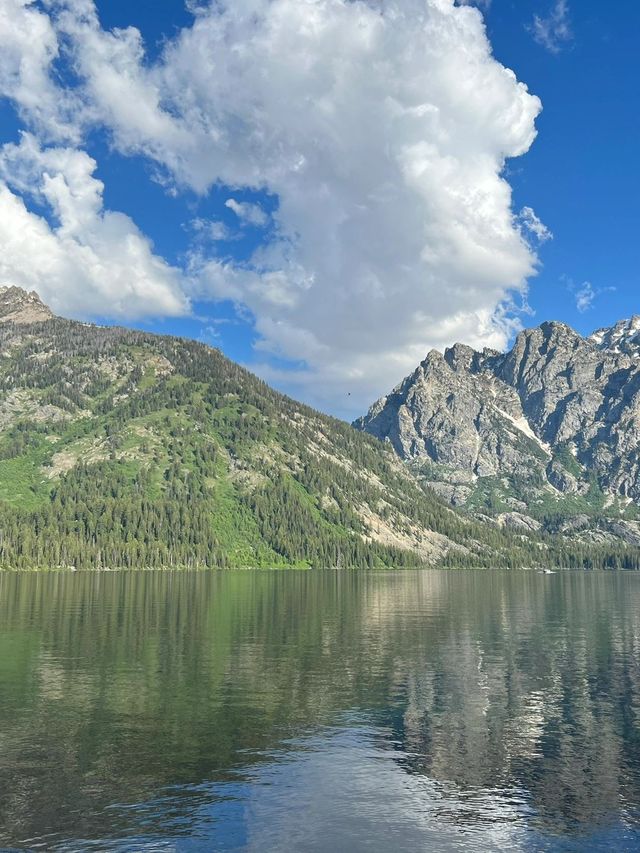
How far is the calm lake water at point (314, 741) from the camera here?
3559 cm

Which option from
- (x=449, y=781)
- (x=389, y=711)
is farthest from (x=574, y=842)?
(x=389, y=711)

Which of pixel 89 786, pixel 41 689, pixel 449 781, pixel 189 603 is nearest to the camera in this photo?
pixel 89 786

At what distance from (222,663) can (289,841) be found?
47293mm

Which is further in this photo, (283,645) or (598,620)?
(598,620)

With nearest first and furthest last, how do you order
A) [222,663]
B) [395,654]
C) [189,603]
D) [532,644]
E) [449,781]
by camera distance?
[449,781] → [222,663] → [395,654] → [532,644] → [189,603]

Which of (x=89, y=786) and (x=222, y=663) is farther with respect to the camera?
(x=222, y=663)

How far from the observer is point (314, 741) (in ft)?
165

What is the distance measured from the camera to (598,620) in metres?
137

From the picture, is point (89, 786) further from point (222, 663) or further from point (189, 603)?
point (189, 603)

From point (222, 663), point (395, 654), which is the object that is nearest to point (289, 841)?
point (222, 663)

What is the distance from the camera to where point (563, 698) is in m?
64.9

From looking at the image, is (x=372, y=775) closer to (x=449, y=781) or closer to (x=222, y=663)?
(x=449, y=781)

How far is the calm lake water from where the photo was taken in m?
35.6

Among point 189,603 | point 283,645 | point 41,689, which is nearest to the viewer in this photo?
point 41,689
